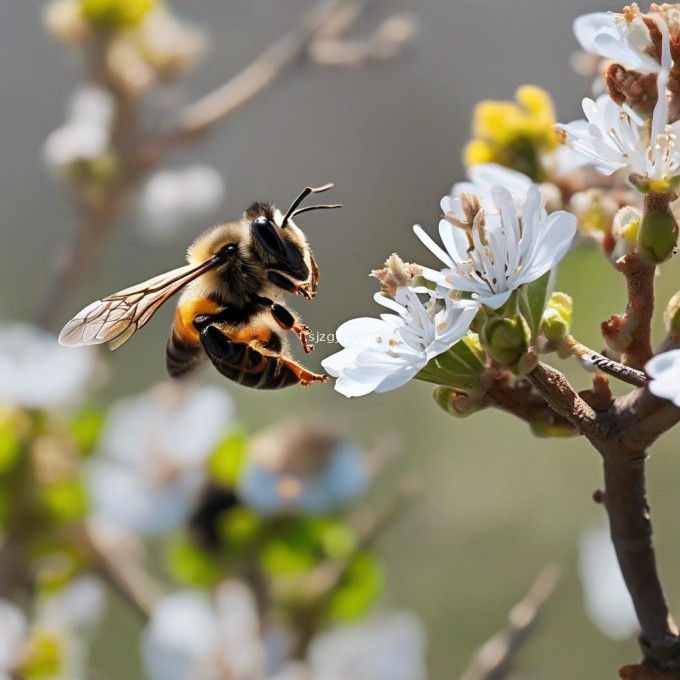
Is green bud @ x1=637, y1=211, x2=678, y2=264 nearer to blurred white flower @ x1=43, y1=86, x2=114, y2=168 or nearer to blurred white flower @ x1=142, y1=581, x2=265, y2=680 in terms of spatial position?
blurred white flower @ x1=142, y1=581, x2=265, y2=680

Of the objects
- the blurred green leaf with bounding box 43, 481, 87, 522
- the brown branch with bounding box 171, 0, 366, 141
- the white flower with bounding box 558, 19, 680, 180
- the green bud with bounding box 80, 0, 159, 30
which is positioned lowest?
the white flower with bounding box 558, 19, 680, 180

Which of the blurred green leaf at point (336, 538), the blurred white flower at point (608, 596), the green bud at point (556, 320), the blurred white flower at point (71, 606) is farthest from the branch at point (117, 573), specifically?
the green bud at point (556, 320)

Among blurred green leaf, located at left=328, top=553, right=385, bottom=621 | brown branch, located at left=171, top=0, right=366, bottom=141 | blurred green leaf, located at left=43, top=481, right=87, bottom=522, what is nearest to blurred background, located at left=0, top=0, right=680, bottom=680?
brown branch, located at left=171, top=0, right=366, bottom=141

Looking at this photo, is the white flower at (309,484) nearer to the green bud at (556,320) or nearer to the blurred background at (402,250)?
the blurred background at (402,250)

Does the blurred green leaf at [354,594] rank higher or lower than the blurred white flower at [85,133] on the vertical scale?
lower

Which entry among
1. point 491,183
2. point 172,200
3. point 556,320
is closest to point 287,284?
point 491,183
